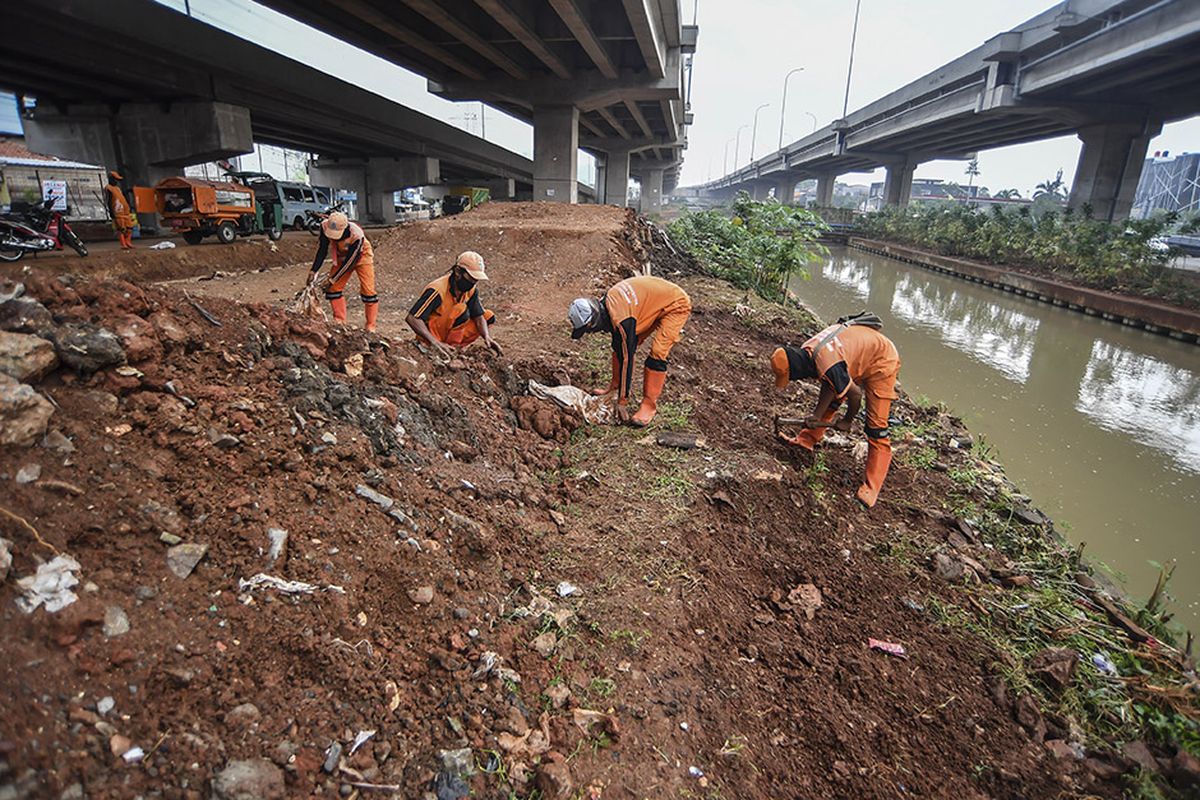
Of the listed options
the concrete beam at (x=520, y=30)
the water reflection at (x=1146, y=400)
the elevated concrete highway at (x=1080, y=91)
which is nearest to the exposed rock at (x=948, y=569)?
the water reflection at (x=1146, y=400)

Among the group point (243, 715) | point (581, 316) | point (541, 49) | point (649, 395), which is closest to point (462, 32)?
point (541, 49)

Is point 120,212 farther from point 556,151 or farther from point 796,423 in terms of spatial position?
point 556,151

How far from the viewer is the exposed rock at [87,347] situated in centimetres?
236

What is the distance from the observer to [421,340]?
4770mm

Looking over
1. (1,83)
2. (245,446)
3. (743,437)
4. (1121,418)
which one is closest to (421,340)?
(245,446)

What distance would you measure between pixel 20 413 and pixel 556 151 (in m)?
20.5

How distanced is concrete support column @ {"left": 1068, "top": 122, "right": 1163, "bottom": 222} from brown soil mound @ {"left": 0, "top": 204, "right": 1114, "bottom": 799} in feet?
82.8

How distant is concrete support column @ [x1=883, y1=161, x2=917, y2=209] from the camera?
40.5 meters

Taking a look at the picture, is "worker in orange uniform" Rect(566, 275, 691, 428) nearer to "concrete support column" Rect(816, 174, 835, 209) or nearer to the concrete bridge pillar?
the concrete bridge pillar

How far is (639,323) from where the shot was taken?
4781 mm

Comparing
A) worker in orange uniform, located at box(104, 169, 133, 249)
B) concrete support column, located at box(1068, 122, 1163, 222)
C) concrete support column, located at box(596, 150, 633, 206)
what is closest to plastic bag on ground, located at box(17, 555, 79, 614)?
worker in orange uniform, located at box(104, 169, 133, 249)

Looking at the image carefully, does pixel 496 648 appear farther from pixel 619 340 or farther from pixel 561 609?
pixel 619 340

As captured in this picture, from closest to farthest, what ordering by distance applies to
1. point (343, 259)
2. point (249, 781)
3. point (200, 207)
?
1. point (249, 781)
2. point (343, 259)
3. point (200, 207)

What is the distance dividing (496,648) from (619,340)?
9.03 ft
